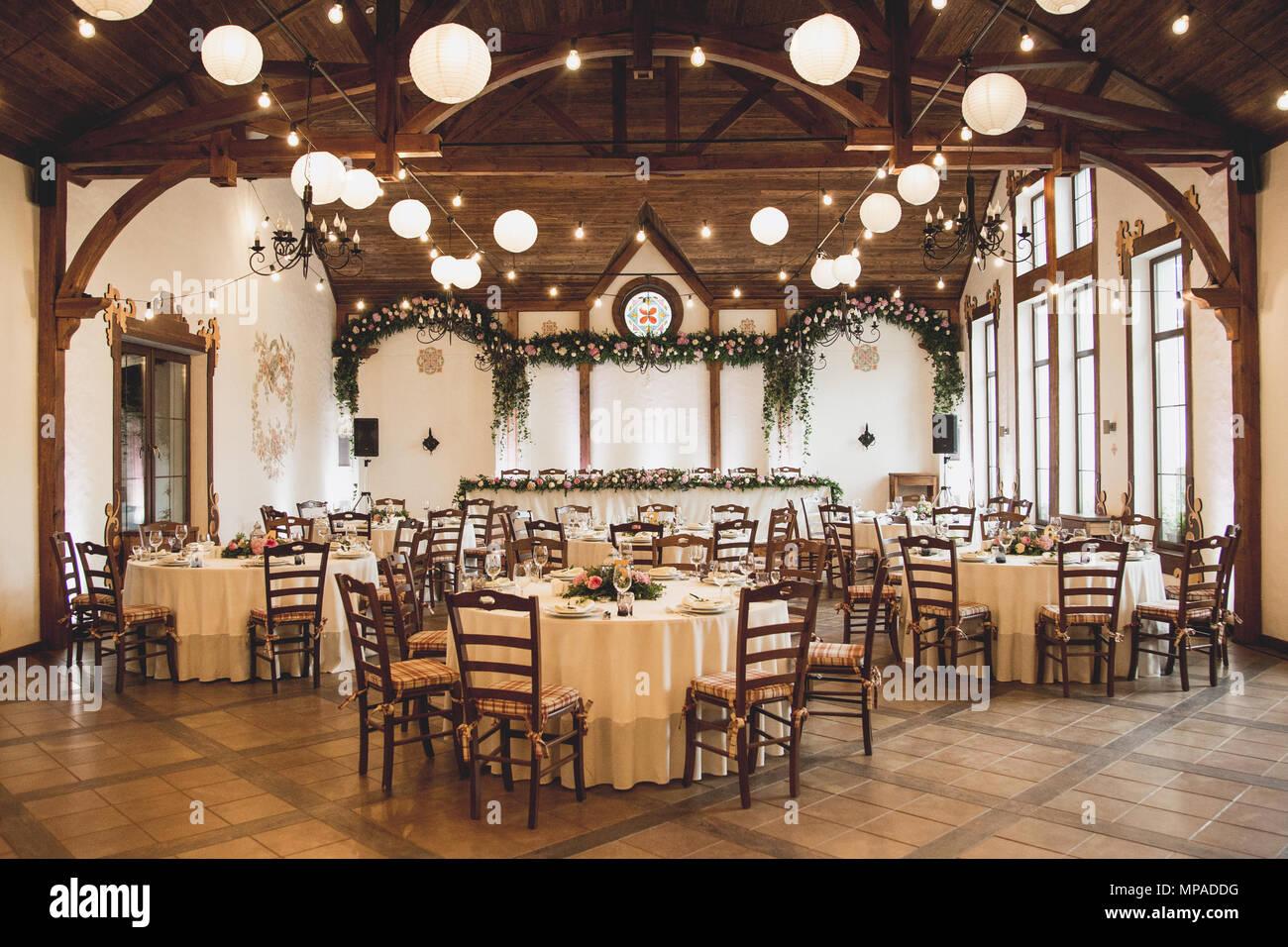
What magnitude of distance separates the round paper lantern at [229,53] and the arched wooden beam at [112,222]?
3.41 m

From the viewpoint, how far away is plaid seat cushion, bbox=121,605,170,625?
625 centimetres

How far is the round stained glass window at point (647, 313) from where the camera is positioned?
1487 centimetres

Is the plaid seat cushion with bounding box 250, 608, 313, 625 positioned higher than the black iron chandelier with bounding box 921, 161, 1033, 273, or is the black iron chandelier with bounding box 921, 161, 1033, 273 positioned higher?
the black iron chandelier with bounding box 921, 161, 1033, 273

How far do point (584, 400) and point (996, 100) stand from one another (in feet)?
34.1

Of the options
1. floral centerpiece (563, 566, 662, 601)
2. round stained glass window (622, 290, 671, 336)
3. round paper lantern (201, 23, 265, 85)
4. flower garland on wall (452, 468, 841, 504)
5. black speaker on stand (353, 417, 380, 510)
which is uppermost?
round stained glass window (622, 290, 671, 336)

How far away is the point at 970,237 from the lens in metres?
12.1

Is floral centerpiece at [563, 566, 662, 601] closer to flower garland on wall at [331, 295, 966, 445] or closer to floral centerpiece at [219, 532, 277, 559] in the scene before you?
floral centerpiece at [219, 532, 277, 559]

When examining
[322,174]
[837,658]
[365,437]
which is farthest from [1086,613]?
[365,437]

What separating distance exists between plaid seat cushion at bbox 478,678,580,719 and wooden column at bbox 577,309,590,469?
10.7 m

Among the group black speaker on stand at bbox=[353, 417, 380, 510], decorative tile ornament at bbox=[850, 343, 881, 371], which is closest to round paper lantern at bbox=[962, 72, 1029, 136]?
decorative tile ornament at bbox=[850, 343, 881, 371]

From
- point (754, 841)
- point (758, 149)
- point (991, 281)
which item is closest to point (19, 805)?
point (754, 841)

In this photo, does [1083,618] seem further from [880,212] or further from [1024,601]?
[880,212]
